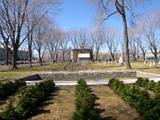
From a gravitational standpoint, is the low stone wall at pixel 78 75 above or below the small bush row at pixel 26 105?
above

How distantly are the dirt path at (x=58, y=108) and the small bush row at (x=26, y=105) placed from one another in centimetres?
35

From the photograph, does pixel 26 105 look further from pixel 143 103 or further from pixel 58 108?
pixel 143 103

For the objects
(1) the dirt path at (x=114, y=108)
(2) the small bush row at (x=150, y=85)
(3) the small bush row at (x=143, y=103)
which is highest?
(2) the small bush row at (x=150, y=85)

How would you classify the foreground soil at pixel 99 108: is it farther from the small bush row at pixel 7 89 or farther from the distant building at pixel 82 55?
the distant building at pixel 82 55

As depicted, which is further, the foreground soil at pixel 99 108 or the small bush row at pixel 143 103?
the foreground soil at pixel 99 108

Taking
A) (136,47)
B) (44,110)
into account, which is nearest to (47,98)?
(44,110)

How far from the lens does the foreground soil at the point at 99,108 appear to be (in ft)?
40.2

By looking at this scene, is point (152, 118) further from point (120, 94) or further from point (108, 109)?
point (120, 94)

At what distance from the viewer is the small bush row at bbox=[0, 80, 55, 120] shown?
11445 mm

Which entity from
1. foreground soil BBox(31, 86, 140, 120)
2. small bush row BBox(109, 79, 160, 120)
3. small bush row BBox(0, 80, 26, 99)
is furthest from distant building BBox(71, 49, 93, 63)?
small bush row BBox(109, 79, 160, 120)

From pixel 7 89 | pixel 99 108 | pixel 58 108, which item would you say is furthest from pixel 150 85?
pixel 7 89

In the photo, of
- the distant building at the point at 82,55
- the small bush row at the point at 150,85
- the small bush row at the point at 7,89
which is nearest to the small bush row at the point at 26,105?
the small bush row at the point at 7,89

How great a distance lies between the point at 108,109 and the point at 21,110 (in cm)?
337

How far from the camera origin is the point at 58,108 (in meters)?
13.4
